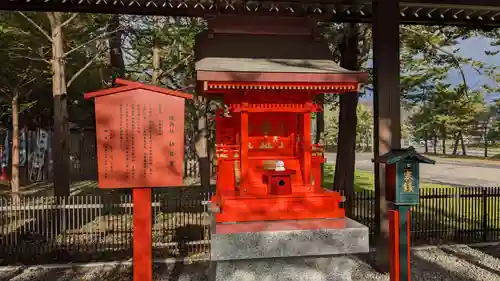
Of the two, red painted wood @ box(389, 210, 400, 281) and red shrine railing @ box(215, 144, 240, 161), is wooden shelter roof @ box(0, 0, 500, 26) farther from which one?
red painted wood @ box(389, 210, 400, 281)

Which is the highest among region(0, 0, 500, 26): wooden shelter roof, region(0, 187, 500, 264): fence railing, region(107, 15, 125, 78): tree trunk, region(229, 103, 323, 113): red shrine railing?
region(107, 15, 125, 78): tree trunk

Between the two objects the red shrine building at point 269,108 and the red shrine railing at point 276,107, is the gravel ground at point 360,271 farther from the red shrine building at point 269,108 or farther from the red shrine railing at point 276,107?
the red shrine railing at point 276,107

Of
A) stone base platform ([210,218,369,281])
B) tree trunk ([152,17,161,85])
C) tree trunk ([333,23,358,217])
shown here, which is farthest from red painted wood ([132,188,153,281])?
tree trunk ([152,17,161,85])

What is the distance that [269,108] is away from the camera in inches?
293

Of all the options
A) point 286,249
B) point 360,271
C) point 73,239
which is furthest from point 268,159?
point 73,239

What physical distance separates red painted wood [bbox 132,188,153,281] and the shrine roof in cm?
254

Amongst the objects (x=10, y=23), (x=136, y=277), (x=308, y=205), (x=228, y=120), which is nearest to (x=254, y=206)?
(x=308, y=205)

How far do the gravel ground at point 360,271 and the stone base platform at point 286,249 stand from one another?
3.12 ft

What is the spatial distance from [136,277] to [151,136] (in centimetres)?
193

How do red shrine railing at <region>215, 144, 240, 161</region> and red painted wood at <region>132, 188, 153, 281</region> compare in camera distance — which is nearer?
red painted wood at <region>132, 188, 153, 281</region>

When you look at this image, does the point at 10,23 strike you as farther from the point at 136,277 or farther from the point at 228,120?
the point at 136,277

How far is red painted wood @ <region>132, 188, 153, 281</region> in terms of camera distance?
4887mm

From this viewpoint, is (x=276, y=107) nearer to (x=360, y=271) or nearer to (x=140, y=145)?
(x=140, y=145)

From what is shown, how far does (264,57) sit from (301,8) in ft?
5.43
